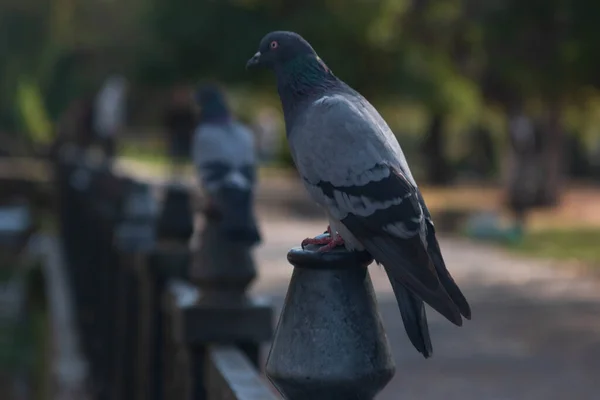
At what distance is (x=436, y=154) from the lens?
127 feet

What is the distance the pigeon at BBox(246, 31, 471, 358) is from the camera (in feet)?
8.36

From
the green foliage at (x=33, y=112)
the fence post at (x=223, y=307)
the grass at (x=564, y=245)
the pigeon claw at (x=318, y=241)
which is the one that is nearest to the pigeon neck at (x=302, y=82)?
the pigeon claw at (x=318, y=241)

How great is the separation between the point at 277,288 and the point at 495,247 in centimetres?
631

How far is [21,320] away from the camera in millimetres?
27938

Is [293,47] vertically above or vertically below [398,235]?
above

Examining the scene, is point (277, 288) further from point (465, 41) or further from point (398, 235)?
point (465, 41)

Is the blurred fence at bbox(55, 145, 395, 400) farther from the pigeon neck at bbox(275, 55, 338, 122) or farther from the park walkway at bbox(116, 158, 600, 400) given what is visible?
the park walkway at bbox(116, 158, 600, 400)

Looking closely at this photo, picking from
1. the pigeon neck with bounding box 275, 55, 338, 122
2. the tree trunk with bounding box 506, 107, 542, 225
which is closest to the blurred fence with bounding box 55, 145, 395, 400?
the pigeon neck with bounding box 275, 55, 338, 122

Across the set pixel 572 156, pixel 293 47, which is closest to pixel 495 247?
pixel 293 47

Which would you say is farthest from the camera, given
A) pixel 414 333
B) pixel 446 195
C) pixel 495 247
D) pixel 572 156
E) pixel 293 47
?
pixel 572 156

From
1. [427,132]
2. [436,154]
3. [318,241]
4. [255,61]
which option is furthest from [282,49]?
[427,132]

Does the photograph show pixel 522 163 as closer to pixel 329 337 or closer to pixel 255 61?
pixel 255 61

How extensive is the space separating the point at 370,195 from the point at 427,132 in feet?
125

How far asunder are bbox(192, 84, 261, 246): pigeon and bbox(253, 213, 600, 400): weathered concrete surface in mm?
2613
